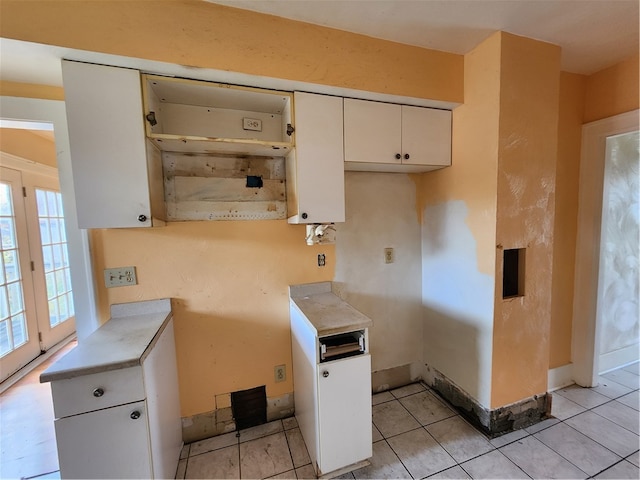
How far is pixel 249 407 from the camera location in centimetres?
184

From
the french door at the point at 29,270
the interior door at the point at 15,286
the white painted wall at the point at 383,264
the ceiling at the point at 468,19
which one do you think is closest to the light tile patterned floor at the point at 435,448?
the white painted wall at the point at 383,264

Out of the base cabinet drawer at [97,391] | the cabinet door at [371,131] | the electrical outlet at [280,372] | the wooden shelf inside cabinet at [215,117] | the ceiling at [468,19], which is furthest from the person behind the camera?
the electrical outlet at [280,372]

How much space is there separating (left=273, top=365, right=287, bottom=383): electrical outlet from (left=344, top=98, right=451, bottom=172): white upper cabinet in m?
1.53

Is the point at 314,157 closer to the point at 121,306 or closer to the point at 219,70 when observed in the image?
the point at 219,70

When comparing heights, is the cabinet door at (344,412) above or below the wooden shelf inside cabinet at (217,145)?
below

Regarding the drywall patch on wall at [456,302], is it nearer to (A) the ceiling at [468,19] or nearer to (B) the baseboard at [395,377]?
(B) the baseboard at [395,377]

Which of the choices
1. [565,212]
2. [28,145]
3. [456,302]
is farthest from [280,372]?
[28,145]

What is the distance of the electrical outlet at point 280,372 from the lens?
1.89 m

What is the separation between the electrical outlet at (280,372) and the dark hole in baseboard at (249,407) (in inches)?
4.4

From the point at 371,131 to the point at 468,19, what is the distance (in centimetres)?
72

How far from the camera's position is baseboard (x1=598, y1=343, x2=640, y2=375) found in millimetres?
2311

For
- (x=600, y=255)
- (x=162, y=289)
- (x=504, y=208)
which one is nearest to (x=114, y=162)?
(x=162, y=289)

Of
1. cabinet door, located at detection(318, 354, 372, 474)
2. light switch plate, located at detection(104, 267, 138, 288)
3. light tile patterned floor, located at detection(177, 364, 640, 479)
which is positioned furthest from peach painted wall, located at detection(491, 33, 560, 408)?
light switch plate, located at detection(104, 267, 138, 288)

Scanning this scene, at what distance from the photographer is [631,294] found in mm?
2434
